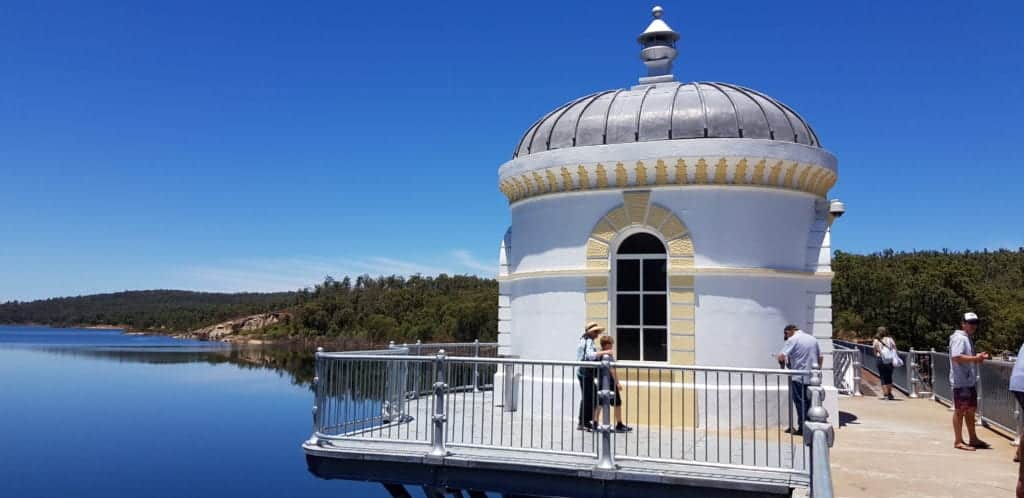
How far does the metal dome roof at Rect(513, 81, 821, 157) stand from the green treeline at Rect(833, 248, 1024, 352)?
36693 mm

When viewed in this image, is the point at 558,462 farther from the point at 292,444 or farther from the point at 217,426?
the point at 217,426

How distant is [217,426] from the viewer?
114 ft

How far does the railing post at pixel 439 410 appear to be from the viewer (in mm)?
8031

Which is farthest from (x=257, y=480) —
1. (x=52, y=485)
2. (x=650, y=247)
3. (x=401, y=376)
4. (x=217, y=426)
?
(x=650, y=247)

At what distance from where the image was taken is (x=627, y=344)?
11.0m

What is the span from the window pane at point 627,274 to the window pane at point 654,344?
2.16 feet

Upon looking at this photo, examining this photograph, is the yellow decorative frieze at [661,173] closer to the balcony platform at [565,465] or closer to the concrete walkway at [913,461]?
the balcony platform at [565,465]

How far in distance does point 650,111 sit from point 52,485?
→ 23.0 meters

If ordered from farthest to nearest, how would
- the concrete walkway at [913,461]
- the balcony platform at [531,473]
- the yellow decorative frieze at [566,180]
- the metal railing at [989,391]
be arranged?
the yellow decorative frieze at [566,180]
the metal railing at [989,391]
the balcony platform at [531,473]
the concrete walkway at [913,461]

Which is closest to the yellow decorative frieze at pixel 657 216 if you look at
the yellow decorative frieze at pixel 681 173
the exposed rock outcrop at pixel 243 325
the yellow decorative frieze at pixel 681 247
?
the yellow decorative frieze at pixel 681 247

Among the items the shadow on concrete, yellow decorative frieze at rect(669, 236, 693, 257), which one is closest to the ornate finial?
yellow decorative frieze at rect(669, 236, 693, 257)

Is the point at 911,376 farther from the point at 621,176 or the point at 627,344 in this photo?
the point at 621,176

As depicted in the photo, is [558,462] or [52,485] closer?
[558,462]

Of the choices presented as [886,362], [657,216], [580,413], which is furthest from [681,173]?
[886,362]
